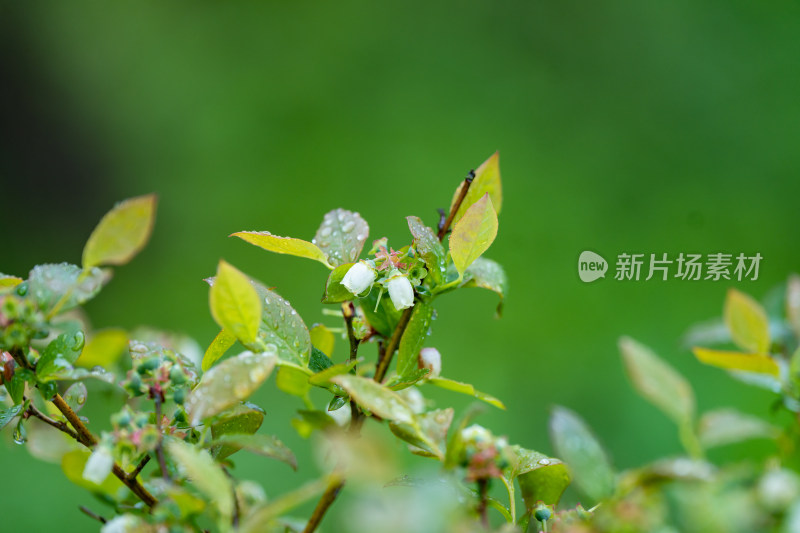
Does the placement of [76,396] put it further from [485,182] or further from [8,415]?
[485,182]

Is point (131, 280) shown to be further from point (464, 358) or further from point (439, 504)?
point (439, 504)

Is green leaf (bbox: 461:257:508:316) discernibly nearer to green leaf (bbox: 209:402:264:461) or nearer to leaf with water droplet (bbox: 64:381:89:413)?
green leaf (bbox: 209:402:264:461)

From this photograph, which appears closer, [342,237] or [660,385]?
[660,385]

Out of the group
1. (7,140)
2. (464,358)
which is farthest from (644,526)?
(7,140)

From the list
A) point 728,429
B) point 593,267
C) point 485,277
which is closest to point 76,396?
point 485,277

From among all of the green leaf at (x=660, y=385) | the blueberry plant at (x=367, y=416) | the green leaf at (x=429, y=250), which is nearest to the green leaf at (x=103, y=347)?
the blueberry plant at (x=367, y=416)

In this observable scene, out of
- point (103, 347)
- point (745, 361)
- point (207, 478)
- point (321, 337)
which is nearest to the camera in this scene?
point (207, 478)

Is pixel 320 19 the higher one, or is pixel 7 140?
pixel 320 19
